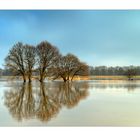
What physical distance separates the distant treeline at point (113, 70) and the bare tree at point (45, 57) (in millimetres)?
2722

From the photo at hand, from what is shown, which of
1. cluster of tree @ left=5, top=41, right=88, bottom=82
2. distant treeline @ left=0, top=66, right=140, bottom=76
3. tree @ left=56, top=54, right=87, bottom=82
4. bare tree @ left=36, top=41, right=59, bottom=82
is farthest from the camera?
tree @ left=56, top=54, right=87, bottom=82

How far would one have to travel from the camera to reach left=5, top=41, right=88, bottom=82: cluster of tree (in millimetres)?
21406

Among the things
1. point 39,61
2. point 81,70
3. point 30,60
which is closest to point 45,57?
point 39,61

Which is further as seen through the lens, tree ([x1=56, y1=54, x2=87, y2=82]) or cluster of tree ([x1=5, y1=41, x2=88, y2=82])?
tree ([x1=56, y1=54, x2=87, y2=82])

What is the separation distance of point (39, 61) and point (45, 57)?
51cm

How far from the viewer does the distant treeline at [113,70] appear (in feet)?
69.1

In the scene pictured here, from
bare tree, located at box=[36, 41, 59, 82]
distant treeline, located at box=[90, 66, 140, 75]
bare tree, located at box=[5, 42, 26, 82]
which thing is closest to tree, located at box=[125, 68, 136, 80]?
distant treeline, located at box=[90, 66, 140, 75]

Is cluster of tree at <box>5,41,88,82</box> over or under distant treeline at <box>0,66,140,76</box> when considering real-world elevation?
over

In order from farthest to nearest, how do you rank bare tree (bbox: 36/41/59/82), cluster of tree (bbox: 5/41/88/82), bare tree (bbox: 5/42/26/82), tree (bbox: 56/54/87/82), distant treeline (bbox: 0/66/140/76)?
tree (bbox: 56/54/87/82)
bare tree (bbox: 36/41/59/82)
cluster of tree (bbox: 5/41/88/82)
distant treeline (bbox: 0/66/140/76)
bare tree (bbox: 5/42/26/82)

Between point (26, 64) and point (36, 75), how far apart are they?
3.39 ft

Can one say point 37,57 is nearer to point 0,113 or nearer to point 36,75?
point 36,75

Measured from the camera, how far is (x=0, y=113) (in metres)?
6.04

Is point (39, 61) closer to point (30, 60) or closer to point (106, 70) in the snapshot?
point (30, 60)

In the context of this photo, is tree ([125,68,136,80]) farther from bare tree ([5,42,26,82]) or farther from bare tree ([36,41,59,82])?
bare tree ([5,42,26,82])
